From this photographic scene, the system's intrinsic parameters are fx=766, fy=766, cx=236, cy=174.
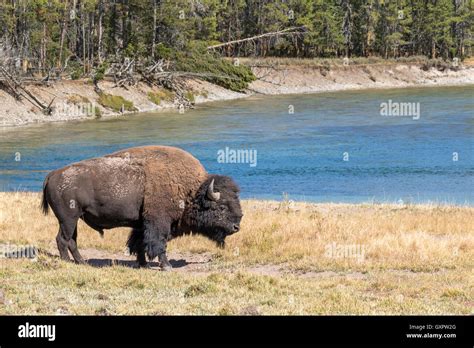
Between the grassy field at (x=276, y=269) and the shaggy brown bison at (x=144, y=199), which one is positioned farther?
the shaggy brown bison at (x=144, y=199)

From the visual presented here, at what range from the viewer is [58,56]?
6394 cm

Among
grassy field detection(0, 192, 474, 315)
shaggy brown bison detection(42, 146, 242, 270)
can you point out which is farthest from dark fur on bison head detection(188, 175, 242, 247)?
grassy field detection(0, 192, 474, 315)

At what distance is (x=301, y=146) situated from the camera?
126 ft

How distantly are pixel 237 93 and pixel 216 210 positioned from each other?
58.3 meters

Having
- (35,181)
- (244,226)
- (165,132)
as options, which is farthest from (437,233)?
(165,132)

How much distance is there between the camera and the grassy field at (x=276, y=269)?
8305 mm

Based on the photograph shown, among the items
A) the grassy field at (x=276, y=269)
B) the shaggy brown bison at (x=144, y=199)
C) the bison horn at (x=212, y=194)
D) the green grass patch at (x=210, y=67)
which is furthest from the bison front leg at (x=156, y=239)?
the green grass patch at (x=210, y=67)

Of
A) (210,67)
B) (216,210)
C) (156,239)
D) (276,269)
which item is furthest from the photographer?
(210,67)

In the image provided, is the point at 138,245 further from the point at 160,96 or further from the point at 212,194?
the point at 160,96

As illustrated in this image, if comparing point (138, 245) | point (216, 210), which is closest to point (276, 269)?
point (216, 210)

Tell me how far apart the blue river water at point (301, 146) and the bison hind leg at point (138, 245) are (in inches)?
479

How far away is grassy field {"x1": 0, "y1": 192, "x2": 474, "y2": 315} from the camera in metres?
8.30

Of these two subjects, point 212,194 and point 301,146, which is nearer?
point 212,194

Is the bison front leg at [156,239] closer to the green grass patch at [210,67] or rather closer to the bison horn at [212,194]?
the bison horn at [212,194]
